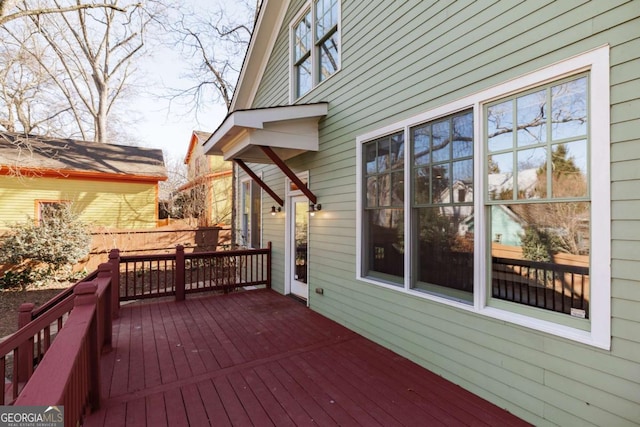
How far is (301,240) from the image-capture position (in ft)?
18.7

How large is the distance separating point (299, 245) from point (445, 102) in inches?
143

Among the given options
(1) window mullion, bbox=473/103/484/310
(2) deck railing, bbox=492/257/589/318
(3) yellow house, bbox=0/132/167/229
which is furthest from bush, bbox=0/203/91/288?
(2) deck railing, bbox=492/257/589/318

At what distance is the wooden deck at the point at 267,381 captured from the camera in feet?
7.74

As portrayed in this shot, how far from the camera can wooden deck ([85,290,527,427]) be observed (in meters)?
2.36

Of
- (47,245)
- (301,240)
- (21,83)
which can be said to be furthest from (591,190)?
(21,83)

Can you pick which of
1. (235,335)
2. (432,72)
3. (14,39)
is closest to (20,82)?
(14,39)

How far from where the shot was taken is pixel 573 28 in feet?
6.84

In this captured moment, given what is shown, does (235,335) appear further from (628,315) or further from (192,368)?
(628,315)

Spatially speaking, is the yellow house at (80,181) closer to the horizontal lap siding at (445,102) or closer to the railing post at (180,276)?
the railing post at (180,276)

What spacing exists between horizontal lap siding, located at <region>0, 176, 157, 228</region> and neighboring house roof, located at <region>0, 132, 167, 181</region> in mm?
382

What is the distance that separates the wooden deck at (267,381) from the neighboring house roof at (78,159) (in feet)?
29.0

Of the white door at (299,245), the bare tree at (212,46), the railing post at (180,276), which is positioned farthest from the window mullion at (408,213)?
the bare tree at (212,46)

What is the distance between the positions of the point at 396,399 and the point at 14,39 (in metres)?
12.4

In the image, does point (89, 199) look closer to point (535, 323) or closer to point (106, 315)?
point (106, 315)
